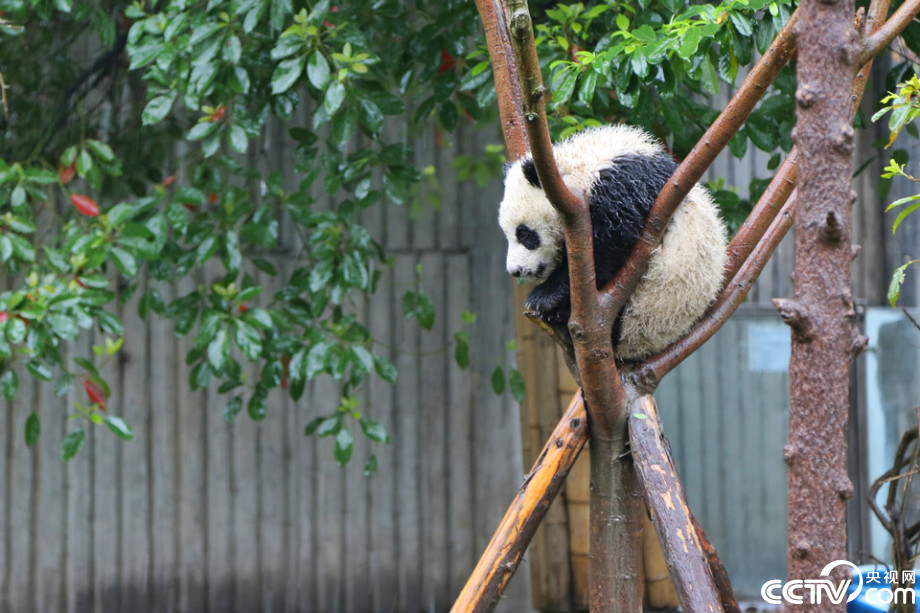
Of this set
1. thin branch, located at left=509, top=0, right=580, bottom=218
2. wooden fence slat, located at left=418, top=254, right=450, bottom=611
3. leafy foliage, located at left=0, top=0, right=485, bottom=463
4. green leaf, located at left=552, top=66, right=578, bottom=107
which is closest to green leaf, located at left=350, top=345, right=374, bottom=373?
leafy foliage, located at left=0, top=0, right=485, bottom=463

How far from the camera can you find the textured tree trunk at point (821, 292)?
51.3 inches

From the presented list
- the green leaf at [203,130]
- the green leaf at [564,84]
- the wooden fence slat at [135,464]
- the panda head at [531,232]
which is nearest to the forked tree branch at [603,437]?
the panda head at [531,232]

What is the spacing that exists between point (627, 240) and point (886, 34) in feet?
2.24

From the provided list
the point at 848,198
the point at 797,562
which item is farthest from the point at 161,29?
the point at 797,562

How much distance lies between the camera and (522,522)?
192 cm

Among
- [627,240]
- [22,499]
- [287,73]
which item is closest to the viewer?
[627,240]

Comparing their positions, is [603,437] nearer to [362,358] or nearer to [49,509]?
[362,358]

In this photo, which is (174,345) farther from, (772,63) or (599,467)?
(772,63)

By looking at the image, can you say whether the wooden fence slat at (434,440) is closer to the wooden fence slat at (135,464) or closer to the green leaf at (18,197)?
the wooden fence slat at (135,464)

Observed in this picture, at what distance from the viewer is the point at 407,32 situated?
289 centimetres

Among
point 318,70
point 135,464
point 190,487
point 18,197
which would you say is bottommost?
point 190,487

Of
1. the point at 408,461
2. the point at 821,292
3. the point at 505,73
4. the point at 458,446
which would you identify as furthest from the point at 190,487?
the point at 821,292

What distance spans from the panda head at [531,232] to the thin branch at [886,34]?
815mm

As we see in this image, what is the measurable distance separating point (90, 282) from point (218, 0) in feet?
3.10
